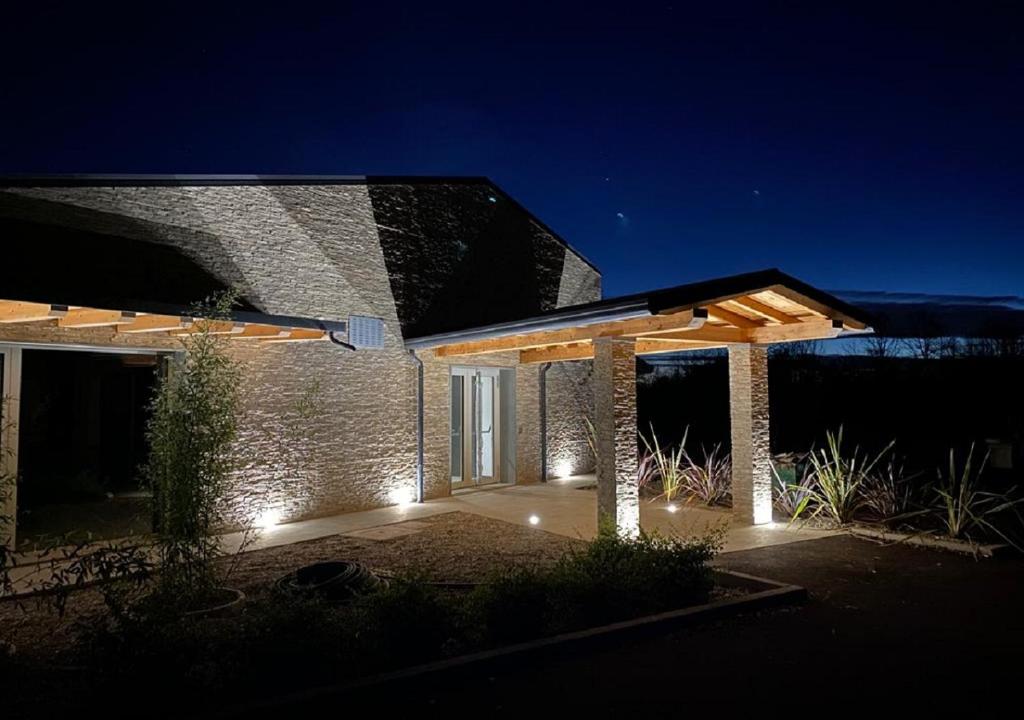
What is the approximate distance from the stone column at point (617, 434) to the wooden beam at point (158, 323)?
3.87 m

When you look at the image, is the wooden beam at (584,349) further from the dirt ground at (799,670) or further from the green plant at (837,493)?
the dirt ground at (799,670)

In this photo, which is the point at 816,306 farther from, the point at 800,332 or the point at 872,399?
the point at 872,399

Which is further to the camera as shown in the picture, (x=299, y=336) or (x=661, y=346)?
(x=661, y=346)

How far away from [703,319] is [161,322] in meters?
4.90

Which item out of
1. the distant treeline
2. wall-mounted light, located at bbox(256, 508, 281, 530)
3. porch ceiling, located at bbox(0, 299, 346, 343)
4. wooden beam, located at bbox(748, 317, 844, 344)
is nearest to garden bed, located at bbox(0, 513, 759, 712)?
porch ceiling, located at bbox(0, 299, 346, 343)

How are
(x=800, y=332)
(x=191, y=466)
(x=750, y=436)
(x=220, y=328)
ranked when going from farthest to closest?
(x=750, y=436)
(x=800, y=332)
(x=220, y=328)
(x=191, y=466)

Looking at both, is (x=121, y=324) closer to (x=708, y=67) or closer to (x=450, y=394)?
(x=450, y=394)

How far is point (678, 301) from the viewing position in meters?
5.87

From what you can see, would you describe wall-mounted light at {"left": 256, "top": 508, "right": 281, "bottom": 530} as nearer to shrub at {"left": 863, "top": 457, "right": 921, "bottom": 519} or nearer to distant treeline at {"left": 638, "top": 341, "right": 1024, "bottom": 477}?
shrub at {"left": 863, "top": 457, "right": 921, "bottom": 519}

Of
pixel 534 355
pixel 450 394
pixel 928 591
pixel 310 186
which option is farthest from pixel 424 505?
pixel 928 591

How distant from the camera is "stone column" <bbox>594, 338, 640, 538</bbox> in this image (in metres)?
6.76

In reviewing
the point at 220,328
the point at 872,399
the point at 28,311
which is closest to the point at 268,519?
the point at 220,328

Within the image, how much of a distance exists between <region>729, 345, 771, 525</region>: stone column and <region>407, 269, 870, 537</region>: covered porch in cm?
1

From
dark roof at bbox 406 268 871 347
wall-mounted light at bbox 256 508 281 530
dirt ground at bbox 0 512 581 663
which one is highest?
dark roof at bbox 406 268 871 347
